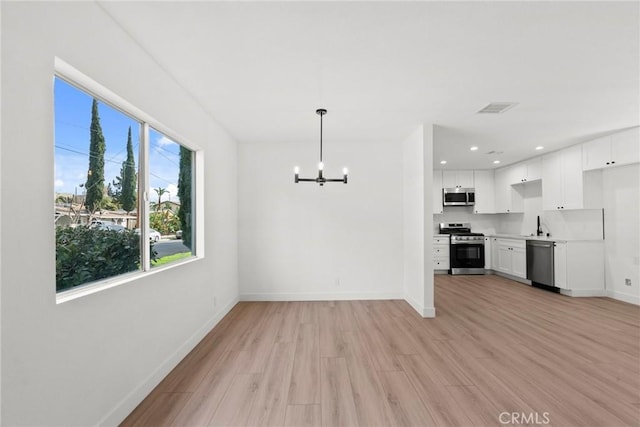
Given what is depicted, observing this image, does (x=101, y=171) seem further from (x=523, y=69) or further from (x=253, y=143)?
(x=523, y=69)

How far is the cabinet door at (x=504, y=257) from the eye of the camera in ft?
21.7

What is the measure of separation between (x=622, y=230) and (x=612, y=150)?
4.46 feet

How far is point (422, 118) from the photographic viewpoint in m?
3.89

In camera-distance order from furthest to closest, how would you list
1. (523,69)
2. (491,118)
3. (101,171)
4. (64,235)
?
(491,118) < (523,69) < (101,171) < (64,235)

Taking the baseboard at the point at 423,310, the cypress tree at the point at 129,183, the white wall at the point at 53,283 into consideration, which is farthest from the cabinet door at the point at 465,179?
the cypress tree at the point at 129,183

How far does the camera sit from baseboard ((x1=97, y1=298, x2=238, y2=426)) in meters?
1.92

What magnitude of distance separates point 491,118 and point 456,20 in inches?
92.5

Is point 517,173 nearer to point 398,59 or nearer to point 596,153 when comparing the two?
point 596,153

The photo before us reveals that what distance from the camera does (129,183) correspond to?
7.83 ft

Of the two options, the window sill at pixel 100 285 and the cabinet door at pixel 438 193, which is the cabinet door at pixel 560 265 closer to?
the cabinet door at pixel 438 193

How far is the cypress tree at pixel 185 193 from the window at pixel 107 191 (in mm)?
190

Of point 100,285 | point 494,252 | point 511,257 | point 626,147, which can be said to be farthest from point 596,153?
point 100,285

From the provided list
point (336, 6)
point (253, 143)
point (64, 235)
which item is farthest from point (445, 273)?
point (64, 235)

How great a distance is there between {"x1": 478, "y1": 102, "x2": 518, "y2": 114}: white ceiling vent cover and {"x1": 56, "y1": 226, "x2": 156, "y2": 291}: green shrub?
4.03 m
